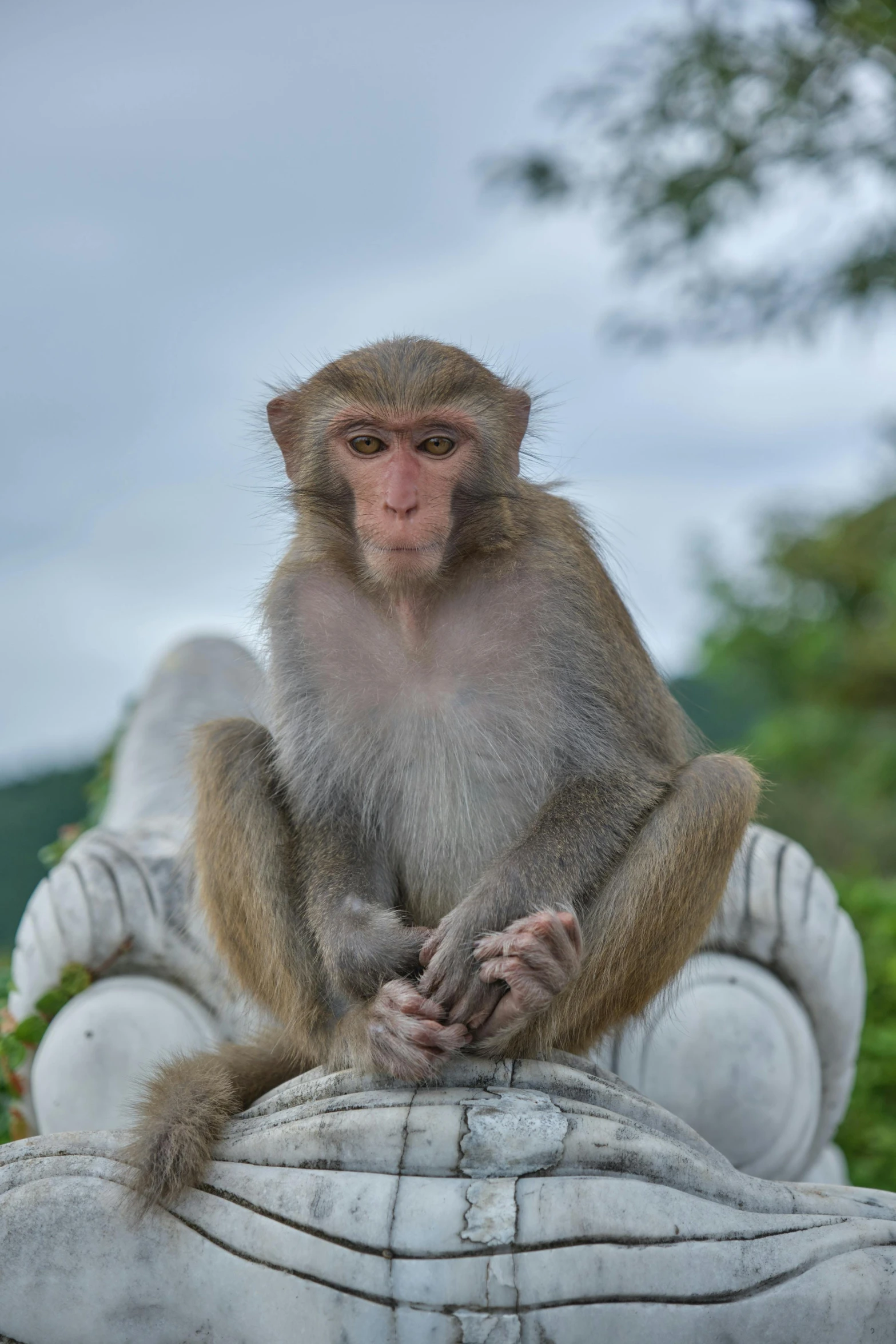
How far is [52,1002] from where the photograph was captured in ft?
11.4

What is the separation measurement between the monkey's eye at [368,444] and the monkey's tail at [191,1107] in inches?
51.5

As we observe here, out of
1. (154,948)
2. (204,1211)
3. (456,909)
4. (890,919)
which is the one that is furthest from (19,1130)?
(890,919)

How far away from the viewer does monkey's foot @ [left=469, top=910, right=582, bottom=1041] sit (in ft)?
7.75

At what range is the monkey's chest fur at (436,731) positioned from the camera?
2787mm

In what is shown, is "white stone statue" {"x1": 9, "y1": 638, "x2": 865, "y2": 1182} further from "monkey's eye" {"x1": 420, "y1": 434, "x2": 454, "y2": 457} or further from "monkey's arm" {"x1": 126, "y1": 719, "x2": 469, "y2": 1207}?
"monkey's eye" {"x1": 420, "y1": 434, "x2": 454, "y2": 457}

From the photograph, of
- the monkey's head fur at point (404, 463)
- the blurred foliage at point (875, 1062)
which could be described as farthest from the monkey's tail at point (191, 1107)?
the blurred foliage at point (875, 1062)

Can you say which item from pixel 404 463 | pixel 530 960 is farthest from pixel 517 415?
pixel 530 960

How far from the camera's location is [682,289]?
30.0 ft

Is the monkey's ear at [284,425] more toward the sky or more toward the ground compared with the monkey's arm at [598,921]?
more toward the sky

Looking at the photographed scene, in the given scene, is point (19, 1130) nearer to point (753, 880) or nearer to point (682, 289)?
point (753, 880)

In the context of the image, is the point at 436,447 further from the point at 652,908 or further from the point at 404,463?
the point at 652,908

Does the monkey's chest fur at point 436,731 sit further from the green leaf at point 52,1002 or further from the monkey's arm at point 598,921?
the green leaf at point 52,1002

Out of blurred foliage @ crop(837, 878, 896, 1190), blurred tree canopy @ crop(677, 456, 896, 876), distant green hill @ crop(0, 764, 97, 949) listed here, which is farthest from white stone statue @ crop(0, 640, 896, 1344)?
blurred tree canopy @ crop(677, 456, 896, 876)

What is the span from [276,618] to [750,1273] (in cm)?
160
